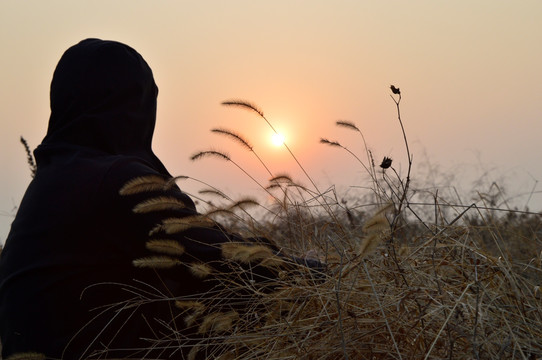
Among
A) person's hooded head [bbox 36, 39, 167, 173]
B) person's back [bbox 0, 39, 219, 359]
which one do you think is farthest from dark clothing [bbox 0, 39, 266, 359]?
person's hooded head [bbox 36, 39, 167, 173]

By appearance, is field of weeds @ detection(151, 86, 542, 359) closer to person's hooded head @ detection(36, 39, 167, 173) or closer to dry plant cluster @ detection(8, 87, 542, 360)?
dry plant cluster @ detection(8, 87, 542, 360)

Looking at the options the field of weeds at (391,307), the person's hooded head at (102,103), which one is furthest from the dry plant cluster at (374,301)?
the person's hooded head at (102,103)

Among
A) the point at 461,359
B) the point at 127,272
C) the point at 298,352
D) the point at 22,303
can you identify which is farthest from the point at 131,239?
the point at 461,359

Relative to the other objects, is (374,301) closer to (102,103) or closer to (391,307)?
(391,307)

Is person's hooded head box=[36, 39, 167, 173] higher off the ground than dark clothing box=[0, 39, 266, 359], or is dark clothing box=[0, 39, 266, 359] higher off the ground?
person's hooded head box=[36, 39, 167, 173]

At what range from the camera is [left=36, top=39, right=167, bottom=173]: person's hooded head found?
2.75 meters

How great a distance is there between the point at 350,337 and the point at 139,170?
944mm

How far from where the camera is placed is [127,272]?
243 cm

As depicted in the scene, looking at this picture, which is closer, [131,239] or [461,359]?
[461,359]

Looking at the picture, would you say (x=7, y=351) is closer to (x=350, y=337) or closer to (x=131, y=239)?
(x=131, y=239)

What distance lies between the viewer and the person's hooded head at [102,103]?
2.75 metres

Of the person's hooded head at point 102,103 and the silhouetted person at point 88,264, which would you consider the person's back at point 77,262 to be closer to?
the silhouetted person at point 88,264

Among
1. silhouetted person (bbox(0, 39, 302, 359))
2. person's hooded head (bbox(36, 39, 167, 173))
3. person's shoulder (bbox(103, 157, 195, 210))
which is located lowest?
silhouetted person (bbox(0, 39, 302, 359))

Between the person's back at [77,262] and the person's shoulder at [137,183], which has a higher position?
the person's shoulder at [137,183]
